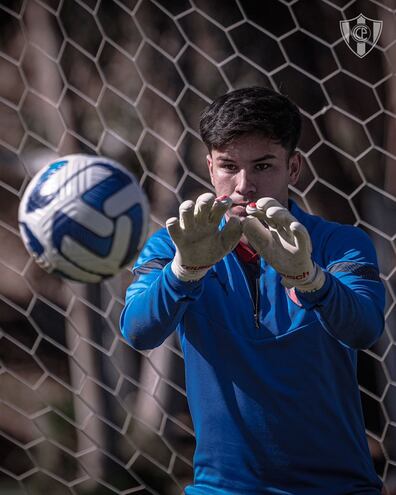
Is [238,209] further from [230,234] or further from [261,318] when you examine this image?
[261,318]

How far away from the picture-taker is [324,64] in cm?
346

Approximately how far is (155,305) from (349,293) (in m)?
0.46

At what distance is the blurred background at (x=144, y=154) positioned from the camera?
3.41m

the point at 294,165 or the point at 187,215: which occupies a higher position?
the point at 294,165

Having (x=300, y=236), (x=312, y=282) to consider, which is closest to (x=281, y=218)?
(x=300, y=236)

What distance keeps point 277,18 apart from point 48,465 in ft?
6.33

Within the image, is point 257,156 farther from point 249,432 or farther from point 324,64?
point 324,64

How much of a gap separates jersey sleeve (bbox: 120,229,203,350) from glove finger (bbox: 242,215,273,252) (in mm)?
165

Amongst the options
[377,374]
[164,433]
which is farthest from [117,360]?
[377,374]

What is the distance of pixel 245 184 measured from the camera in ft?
7.46

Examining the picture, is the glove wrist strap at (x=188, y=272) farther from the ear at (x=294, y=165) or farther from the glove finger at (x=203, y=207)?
the ear at (x=294, y=165)

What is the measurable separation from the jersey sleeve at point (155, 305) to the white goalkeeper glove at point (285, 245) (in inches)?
7.2

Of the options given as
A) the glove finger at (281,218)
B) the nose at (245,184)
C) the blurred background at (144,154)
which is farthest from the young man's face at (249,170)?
the blurred background at (144,154)

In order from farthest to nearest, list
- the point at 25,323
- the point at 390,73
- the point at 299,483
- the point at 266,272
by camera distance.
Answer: the point at 25,323 < the point at 390,73 < the point at 266,272 < the point at 299,483
